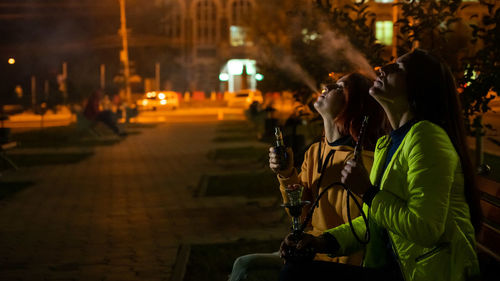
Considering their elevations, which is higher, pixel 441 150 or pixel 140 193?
pixel 441 150

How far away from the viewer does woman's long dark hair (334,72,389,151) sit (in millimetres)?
4055

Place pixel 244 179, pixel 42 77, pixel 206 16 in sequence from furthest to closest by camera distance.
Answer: pixel 206 16 < pixel 42 77 < pixel 244 179

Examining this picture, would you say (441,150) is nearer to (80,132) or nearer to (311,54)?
(311,54)

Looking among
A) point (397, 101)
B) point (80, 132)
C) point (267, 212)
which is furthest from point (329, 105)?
point (80, 132)

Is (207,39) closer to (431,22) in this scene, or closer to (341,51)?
(341,51)

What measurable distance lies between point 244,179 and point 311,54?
116 inches

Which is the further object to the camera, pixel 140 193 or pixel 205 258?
pixel 140 193

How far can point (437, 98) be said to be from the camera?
9.36 feet

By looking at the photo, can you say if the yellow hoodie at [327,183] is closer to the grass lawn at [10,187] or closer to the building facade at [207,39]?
the grass lawn at [10,187]

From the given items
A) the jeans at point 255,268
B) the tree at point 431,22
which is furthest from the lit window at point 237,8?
the jeans at point 255,268

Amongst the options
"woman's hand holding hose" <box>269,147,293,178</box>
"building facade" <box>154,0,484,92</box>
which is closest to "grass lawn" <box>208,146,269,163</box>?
"woman's hand holding hose" <box>269,147,293,178</box>

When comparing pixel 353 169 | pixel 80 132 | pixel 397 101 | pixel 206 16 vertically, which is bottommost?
pixel 80 132

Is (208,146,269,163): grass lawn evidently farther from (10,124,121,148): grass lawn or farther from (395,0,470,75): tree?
(395,0,470,75): tree

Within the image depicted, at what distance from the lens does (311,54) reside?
11062 mm
